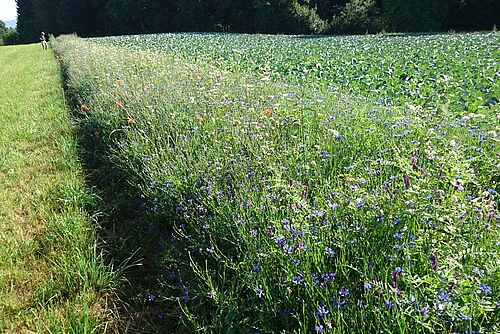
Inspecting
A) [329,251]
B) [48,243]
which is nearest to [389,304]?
[329,251]

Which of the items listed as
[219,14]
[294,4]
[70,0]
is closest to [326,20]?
[294,4]

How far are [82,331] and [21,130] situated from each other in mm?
5783

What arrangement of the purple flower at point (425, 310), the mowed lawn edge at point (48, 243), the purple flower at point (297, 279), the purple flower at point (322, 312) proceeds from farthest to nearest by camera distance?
the mowed lawn edge at point (48, 243), the purple flower at point (297, 279), the purple flower at point (322, 312), the purple flower at point (425, 310)

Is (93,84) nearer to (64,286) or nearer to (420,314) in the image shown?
(64,286)

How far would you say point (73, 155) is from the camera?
18.3 ft

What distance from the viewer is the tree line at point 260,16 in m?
31.2

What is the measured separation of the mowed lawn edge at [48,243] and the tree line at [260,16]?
3225 centimetres

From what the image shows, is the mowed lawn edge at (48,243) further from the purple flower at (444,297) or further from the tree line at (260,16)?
the tree line at (260,16)

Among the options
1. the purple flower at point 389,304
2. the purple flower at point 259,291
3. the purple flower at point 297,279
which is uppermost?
the purple flower at point 389,304

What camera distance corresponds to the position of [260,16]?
4112cm

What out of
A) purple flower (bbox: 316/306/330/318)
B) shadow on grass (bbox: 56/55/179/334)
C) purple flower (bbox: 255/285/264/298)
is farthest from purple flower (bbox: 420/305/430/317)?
shadow on grass (bbox: 56/55/179/334)

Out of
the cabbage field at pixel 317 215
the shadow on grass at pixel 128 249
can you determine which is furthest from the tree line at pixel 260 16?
the shadow on grass at pixel 128 249

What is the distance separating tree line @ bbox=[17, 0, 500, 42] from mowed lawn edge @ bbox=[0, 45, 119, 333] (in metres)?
32.3

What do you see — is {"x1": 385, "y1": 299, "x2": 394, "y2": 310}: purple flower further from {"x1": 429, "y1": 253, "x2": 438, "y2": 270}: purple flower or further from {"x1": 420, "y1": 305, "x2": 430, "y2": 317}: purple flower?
{"x1": 429, "y1": 253, "x2": 438, "y2": 270}: purple flower
